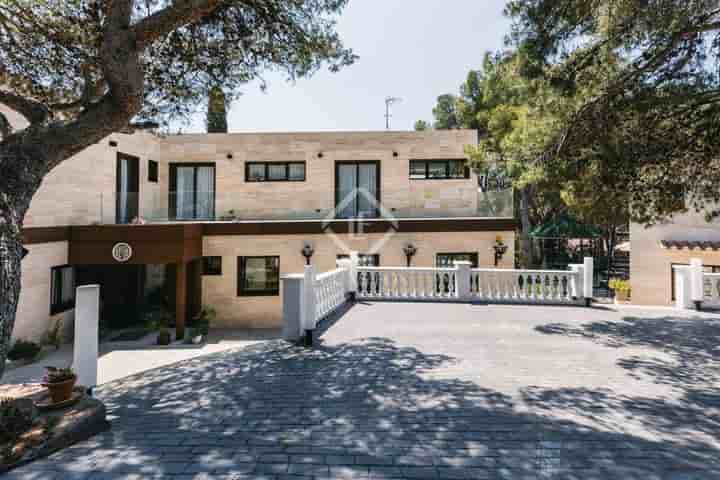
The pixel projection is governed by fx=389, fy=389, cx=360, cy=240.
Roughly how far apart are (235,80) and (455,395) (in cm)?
800

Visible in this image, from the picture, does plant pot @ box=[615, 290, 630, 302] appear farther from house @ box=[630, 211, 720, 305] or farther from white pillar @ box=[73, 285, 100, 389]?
white pillar @ box=[73, 285, 100, 389]

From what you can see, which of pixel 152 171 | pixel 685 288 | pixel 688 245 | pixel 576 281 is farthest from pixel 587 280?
pixel 152 171

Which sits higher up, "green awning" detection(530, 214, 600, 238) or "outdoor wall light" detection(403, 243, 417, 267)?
"green awning" detection(530, 214, 600, 238)

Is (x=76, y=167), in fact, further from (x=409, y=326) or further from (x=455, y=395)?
(x=455, y=395)

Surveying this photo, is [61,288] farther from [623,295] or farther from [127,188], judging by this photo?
[623,295]

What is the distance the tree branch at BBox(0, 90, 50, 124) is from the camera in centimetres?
560

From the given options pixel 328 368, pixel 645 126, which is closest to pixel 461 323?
pixel 328 368

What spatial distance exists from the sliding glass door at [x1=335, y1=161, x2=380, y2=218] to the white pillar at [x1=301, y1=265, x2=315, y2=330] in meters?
7.18

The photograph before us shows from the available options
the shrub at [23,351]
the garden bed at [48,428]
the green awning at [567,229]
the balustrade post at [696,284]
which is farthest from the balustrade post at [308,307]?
the green awning at [567,229]

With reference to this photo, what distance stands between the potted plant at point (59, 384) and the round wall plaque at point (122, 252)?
8450 millimetres

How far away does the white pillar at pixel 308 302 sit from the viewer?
279 inches

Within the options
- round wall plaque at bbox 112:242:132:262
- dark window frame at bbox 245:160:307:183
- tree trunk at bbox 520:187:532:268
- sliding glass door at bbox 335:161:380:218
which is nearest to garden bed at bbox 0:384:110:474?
round wall plaque at bbox 112:242:132:262

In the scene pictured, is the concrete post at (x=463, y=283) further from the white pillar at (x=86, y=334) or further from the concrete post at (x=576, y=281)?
the white pillar at (x=86, y=334)

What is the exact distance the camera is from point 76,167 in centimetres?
1207
